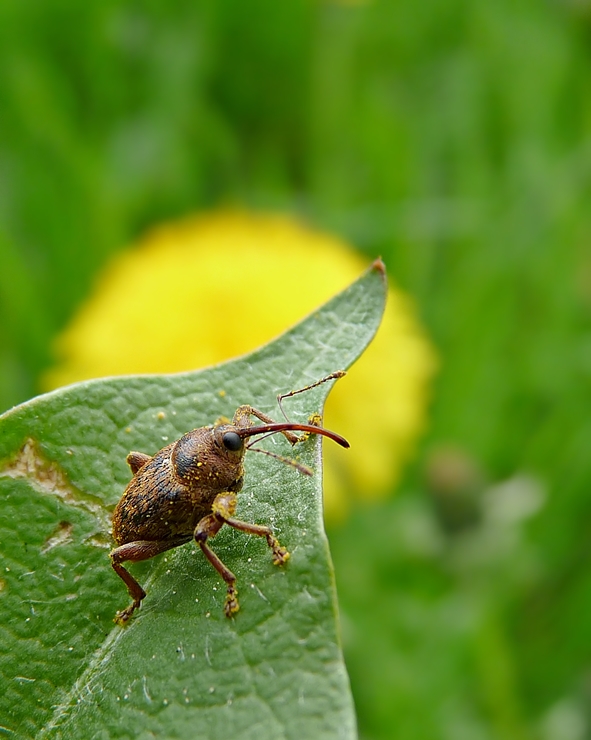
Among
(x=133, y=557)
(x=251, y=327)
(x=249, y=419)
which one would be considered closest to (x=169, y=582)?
(x=133, y=557)

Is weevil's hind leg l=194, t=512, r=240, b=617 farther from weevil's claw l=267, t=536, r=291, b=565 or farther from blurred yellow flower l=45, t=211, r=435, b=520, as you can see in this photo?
blurred yellow flower l=45, t=211, r=435, b=520

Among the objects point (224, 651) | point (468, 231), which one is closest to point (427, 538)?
point (468, 231)

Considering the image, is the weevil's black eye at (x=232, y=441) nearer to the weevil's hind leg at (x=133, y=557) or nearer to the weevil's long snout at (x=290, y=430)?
the weevil's long snout at (x=290, y=430)

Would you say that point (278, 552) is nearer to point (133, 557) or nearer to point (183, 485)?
point (133, 557)

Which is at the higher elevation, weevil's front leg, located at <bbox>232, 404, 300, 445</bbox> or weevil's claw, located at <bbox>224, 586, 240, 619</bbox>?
weevil's front leg, located at <bbox>232, 404, 300, 445</bbox>

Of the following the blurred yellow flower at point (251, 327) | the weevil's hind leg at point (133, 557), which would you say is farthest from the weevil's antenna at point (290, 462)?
the blurred yellow flower at point (251, 327)

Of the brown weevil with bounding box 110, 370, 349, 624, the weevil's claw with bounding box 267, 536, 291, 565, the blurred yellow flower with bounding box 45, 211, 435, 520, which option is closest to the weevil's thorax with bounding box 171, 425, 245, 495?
the brown weevil with bounding box 110, 370, 349, 624

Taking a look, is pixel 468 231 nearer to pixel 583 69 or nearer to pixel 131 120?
pixel 583 69
